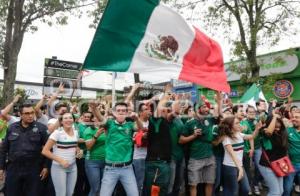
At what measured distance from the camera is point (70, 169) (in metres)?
5.84

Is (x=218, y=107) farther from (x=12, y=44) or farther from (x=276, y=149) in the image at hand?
(x=12, y=44)

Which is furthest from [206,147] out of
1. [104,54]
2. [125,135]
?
[104,54]

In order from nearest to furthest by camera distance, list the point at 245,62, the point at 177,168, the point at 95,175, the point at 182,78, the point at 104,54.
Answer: the point at 104,54
the point at 182,78
the point at 95,175
the point at 177,168
the point at 245,62

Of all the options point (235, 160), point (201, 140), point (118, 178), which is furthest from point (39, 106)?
→ point (235, 160)

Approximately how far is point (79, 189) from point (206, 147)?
2.45m

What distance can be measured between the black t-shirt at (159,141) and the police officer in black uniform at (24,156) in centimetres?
161

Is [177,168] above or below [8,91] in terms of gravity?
below

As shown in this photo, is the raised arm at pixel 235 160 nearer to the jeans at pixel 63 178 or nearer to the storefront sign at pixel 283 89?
the jeans at pixel 63 178

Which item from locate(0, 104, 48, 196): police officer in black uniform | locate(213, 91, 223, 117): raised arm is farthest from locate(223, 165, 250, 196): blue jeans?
locate(0, 104, 48, 196): police officer in black uniform

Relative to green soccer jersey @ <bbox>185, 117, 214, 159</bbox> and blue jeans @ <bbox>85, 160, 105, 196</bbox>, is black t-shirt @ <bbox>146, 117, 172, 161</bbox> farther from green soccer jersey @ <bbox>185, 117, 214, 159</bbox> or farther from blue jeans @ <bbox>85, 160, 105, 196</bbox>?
blue jeans @ <bbox>85, 160, 105, 196</bbox>

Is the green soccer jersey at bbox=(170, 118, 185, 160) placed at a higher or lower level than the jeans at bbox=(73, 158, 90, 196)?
higher

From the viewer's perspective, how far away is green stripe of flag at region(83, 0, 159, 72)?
4.81 meters

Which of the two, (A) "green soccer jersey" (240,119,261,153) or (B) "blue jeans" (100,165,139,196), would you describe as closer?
(B) "blue jeans" (100,165,139,196)

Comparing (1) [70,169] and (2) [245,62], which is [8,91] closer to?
(1) [70,169]
